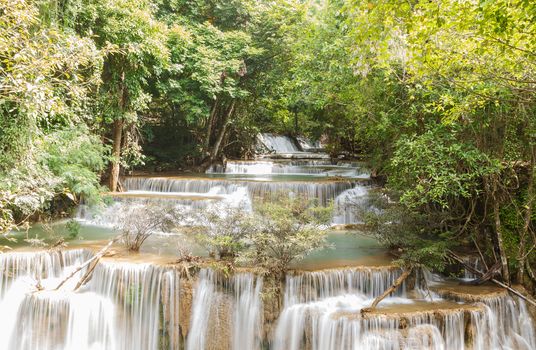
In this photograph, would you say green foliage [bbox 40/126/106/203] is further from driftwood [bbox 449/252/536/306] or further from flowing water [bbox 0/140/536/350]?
driftwood [bbox 449/252/536/306]

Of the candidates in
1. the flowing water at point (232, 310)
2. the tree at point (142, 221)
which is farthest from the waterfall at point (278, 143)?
the flowing water at point (232, 310)

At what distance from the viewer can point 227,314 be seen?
7.48 meters

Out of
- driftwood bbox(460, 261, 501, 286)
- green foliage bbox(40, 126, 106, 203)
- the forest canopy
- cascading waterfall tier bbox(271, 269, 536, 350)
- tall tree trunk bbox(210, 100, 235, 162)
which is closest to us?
the forest canopy

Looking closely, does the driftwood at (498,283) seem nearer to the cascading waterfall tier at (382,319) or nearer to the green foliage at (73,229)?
the cascading waterfall tier at (382,319)

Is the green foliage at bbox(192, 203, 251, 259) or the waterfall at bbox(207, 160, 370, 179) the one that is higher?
the waterfall at bbox(207, 160, 370, 179)

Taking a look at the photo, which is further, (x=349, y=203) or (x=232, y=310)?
(x=349, y=203)

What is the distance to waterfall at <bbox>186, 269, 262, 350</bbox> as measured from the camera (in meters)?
7.38

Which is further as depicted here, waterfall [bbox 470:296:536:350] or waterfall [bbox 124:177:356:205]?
waterfall [bbox 124:177:356:205]

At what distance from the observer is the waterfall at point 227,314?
24.2 feet

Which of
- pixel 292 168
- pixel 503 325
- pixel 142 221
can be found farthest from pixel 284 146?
pixel 503 325

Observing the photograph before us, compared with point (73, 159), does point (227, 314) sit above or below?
below

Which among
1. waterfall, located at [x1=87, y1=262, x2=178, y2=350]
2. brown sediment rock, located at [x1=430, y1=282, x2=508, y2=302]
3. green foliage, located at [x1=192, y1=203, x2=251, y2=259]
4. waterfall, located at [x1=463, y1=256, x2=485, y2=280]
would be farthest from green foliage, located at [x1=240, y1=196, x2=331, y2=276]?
waterfall, located at [x1=463, y1=256, x2=485, y2=280]

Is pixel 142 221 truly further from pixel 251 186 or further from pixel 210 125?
pixel 210 125

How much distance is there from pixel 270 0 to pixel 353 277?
15.0 meters
